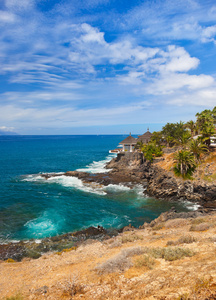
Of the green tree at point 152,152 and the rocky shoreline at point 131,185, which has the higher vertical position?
the green tree at point 152,152

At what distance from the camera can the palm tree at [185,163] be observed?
34.7 m

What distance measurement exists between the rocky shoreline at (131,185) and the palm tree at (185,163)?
75.9 inches

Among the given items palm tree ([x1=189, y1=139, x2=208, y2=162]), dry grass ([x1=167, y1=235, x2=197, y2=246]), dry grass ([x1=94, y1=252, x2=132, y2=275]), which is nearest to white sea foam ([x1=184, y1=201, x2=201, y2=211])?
palm tree ([x1=189, y1=139, x2=208, y2=162])

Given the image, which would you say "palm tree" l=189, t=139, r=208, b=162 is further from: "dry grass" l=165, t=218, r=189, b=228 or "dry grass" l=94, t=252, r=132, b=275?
"dry grass" l=94, t=252, r=132, b=275

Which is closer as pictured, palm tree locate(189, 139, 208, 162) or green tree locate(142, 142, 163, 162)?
palm tree locate(189, 139, 208, 162)

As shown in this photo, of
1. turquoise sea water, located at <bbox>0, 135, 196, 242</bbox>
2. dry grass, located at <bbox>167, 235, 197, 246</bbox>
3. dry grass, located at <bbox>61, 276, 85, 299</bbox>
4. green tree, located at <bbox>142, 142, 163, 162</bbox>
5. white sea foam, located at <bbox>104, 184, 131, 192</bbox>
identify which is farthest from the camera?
green tree, located at <bbox>142, 142, 163, 162</bbox>

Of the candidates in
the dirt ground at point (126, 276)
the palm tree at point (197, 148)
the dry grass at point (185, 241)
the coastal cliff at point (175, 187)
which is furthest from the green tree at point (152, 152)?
the dry grass at point (185, 241)

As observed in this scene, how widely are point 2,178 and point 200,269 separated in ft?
175

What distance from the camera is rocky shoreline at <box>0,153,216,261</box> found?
18.8m

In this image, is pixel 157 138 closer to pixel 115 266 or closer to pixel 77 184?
pixel 77 184

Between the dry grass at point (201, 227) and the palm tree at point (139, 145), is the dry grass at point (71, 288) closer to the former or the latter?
the dry grass at point (201, 227)

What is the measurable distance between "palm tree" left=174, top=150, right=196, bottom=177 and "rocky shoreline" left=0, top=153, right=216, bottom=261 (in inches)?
75.9

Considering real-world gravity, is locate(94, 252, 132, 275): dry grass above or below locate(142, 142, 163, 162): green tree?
below

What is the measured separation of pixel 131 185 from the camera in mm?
42094
